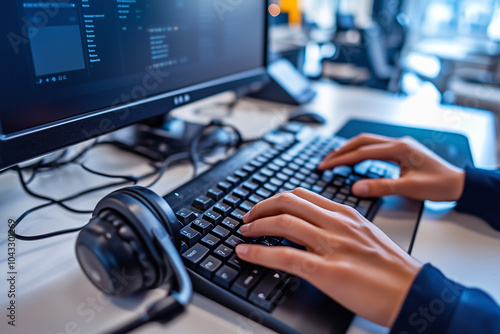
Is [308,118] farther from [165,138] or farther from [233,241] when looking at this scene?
[233,241]

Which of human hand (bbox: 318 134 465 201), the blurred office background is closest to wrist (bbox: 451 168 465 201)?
human hand (bbox: 318 134 465 201)

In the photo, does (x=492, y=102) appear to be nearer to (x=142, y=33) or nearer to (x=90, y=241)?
(x=142, y=33)

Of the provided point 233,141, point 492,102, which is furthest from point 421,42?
point 233,141

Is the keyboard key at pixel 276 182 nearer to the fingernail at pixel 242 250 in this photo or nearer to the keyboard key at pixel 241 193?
the keyboard key at pixel 241 193

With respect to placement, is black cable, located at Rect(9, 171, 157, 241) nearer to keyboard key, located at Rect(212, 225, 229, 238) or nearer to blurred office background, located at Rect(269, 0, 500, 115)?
keyboard key, located at Rect(212, 225, 229, 238)

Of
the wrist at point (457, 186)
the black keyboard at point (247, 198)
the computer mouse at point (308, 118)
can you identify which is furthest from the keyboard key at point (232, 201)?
the computer mouse at point (308, 118)

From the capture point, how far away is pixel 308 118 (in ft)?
2.88

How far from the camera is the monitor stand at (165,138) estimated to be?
0.66 metres

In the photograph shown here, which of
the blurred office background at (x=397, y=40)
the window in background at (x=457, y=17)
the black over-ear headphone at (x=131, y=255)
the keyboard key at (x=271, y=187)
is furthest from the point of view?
the window in background at (x=457, y=17)

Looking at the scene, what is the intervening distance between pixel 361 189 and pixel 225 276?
263mm

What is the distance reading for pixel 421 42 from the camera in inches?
152

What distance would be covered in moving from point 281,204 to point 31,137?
0.97ft

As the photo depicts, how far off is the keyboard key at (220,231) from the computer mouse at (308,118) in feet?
1.72

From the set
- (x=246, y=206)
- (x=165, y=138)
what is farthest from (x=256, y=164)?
(x=165, y=138)
